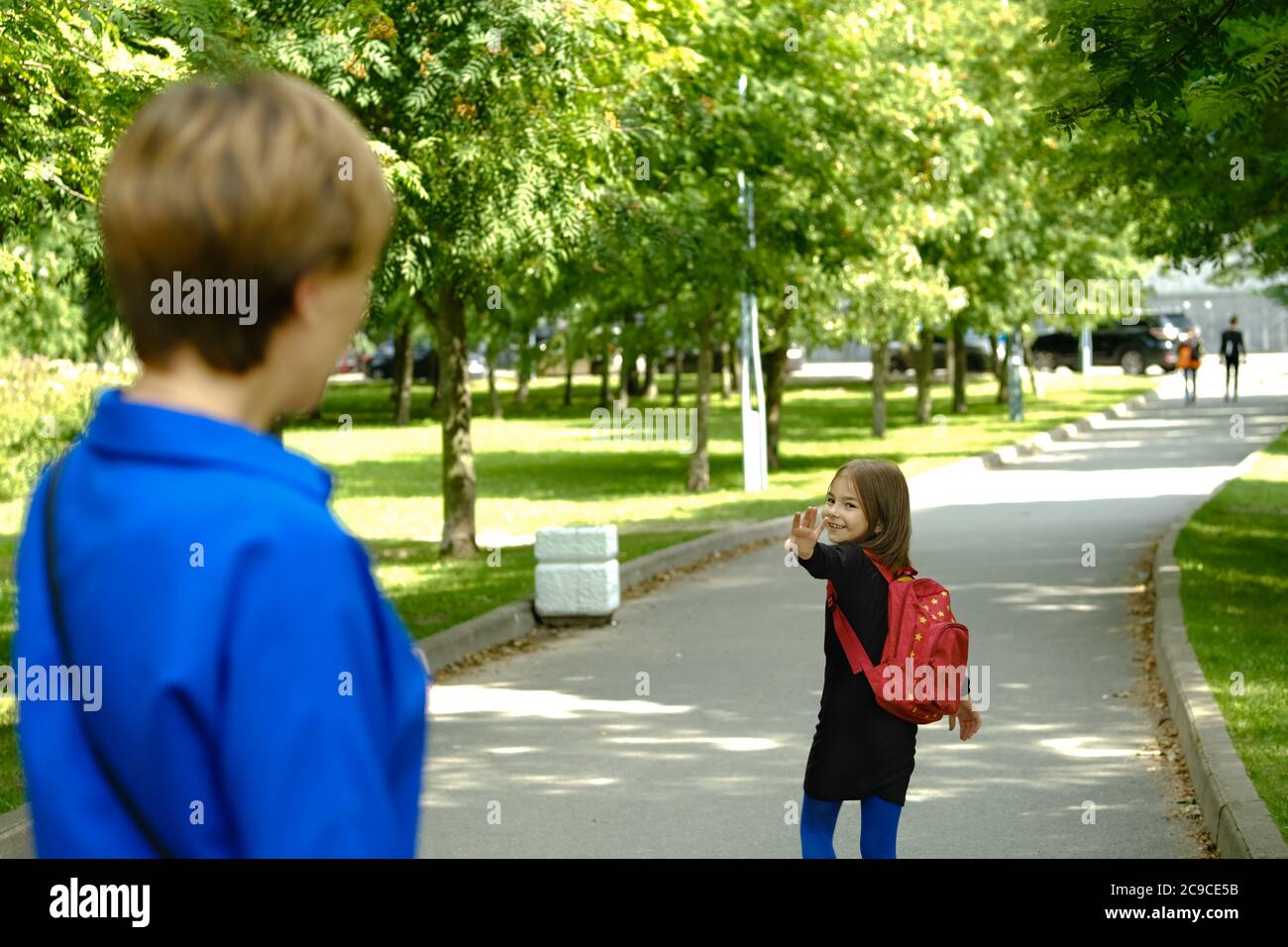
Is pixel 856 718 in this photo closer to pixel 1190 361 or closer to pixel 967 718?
pixel 967 718

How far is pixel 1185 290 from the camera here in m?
77.5

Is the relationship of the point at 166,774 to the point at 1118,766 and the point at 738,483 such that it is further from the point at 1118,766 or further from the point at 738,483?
the point at 738,483

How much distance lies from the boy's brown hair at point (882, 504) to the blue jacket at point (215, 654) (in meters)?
3.71

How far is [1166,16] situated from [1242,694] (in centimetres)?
328

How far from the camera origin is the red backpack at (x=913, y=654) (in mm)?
5172

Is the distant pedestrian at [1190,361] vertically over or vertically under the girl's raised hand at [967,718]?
over

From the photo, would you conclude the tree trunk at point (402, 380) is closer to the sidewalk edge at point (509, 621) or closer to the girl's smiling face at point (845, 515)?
the sidewalk edge at point (509, 621)

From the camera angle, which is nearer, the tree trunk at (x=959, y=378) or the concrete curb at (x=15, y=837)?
the concrete curb at (x=15, y=837)

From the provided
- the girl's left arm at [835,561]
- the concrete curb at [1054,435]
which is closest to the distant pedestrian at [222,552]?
the girl's left arm at [835,561]

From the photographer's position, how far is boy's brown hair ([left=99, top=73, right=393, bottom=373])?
5.35ft

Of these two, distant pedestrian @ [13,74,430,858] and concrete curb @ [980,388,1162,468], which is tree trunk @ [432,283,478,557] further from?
distant pedestrian @ [13,74,430,858]

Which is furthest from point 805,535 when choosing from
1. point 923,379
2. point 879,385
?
point 923,379

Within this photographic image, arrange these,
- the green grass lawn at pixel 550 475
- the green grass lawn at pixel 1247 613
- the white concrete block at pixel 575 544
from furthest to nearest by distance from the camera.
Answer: the green grass lawn at pixel 550 475 < the white concrete block at pixel 575 544 < the green grass lawn at pixel 1247 613
